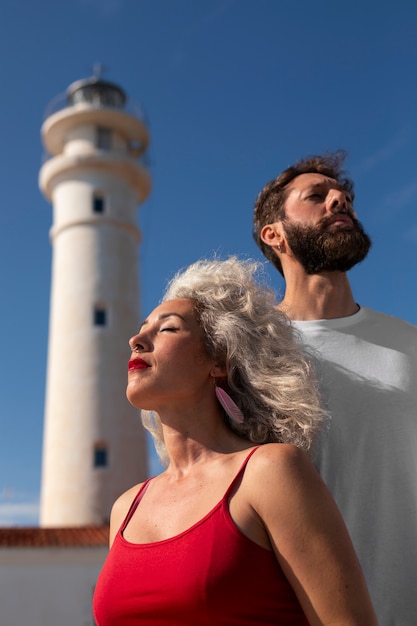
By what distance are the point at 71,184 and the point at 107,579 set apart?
57.2 feet

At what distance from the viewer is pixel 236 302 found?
2.69 metres

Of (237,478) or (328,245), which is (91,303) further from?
(237,478)

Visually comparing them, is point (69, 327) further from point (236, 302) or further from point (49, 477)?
point (236, 302)

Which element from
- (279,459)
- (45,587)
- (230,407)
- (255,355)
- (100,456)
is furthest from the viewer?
(100,456)

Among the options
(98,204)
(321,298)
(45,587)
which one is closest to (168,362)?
(321,298)

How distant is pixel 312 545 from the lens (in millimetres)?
2021

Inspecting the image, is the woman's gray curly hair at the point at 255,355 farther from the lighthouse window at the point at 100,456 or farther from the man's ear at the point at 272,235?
the lighthouse window at the point at 100,456

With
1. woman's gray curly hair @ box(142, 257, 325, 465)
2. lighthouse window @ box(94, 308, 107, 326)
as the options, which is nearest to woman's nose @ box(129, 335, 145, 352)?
woman's gray curly hair @ box(142, 257, 325, 465)

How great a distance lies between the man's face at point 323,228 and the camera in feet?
9.36

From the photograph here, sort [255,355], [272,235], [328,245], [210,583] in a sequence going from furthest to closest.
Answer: [272,235] < [328,245] < [255,355] < [210,583]

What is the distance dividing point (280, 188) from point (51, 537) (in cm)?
1019

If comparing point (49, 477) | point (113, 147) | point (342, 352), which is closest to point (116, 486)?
point (49, 477)

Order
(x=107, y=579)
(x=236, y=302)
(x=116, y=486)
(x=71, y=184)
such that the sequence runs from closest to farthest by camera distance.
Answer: (x=107, y=579) → (x=236, y=302) → (x=116, y=486) → (x=71, y=184)

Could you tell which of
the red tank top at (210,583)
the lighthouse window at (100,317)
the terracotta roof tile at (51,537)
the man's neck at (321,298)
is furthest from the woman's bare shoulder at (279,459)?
the lighthouse window at (100,317)
